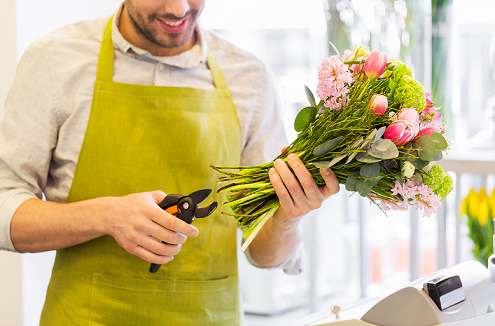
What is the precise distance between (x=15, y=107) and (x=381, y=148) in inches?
34.8

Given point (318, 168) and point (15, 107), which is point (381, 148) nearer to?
point (318, 168)

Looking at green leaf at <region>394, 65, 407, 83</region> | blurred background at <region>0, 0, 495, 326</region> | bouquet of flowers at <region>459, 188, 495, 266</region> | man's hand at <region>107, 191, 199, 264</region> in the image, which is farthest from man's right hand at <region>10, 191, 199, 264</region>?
bouquet of flowers at <region>459, 188, 495, 266</region>

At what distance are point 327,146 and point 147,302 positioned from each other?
63 centimetres

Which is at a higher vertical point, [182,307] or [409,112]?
[409,112]

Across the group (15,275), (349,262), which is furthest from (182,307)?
(349,262)

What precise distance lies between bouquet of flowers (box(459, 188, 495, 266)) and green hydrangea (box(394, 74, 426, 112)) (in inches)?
40.8

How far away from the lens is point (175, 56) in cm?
123

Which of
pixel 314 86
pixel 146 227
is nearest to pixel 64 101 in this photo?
pixel 146 227

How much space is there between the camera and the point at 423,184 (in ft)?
2.71

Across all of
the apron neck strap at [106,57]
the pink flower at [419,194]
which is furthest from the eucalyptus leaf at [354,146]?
the apron neck strap at [106,57]

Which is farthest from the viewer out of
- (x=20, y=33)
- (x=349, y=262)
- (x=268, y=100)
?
(x=349, y=262)

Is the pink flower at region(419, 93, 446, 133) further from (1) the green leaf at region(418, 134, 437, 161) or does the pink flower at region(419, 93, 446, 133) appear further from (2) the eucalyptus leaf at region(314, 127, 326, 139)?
(2) the eucalyptus leaf at region(314, 127, 326, 139)

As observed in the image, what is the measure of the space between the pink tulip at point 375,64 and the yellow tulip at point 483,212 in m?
1.10

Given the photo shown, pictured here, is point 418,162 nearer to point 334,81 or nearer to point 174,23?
point 334,81
